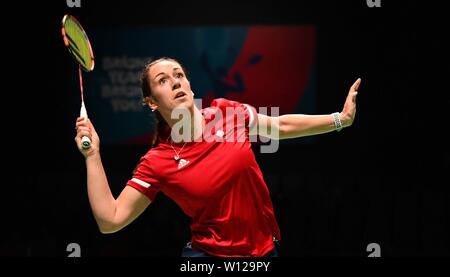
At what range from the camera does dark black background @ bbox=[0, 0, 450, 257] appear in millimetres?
4879

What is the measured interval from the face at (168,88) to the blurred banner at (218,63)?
9.78 ft

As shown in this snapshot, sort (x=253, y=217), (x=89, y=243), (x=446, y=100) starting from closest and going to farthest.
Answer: (x=253, y=217) → (x=89, y=243) → (x=446, y=100)

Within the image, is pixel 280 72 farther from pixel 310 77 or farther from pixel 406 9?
pixel 406 9

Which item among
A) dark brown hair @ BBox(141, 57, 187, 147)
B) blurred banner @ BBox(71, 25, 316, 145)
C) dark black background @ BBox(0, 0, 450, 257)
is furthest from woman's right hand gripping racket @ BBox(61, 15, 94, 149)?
blurred banner @ BBox(71, 25, 316, 145)

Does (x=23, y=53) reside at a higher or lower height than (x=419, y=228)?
higher

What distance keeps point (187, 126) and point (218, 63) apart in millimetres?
3169

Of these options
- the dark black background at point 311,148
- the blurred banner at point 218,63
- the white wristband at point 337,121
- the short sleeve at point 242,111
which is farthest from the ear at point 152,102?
the blurred banner at point 218,63

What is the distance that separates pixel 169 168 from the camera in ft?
7.30

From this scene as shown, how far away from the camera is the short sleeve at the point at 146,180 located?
224 cm

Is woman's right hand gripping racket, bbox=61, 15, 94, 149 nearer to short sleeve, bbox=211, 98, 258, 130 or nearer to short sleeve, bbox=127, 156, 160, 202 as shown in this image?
short sleeve, bbox=127, 156, 160, 202

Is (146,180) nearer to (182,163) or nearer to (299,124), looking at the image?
(182,163)

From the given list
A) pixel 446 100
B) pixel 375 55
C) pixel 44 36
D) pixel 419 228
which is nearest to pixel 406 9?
pixel 375 55

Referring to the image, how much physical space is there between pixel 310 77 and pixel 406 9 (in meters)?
1.00

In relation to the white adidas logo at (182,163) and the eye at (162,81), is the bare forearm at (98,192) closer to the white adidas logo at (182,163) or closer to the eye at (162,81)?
the white adidas logo at (182,163)
